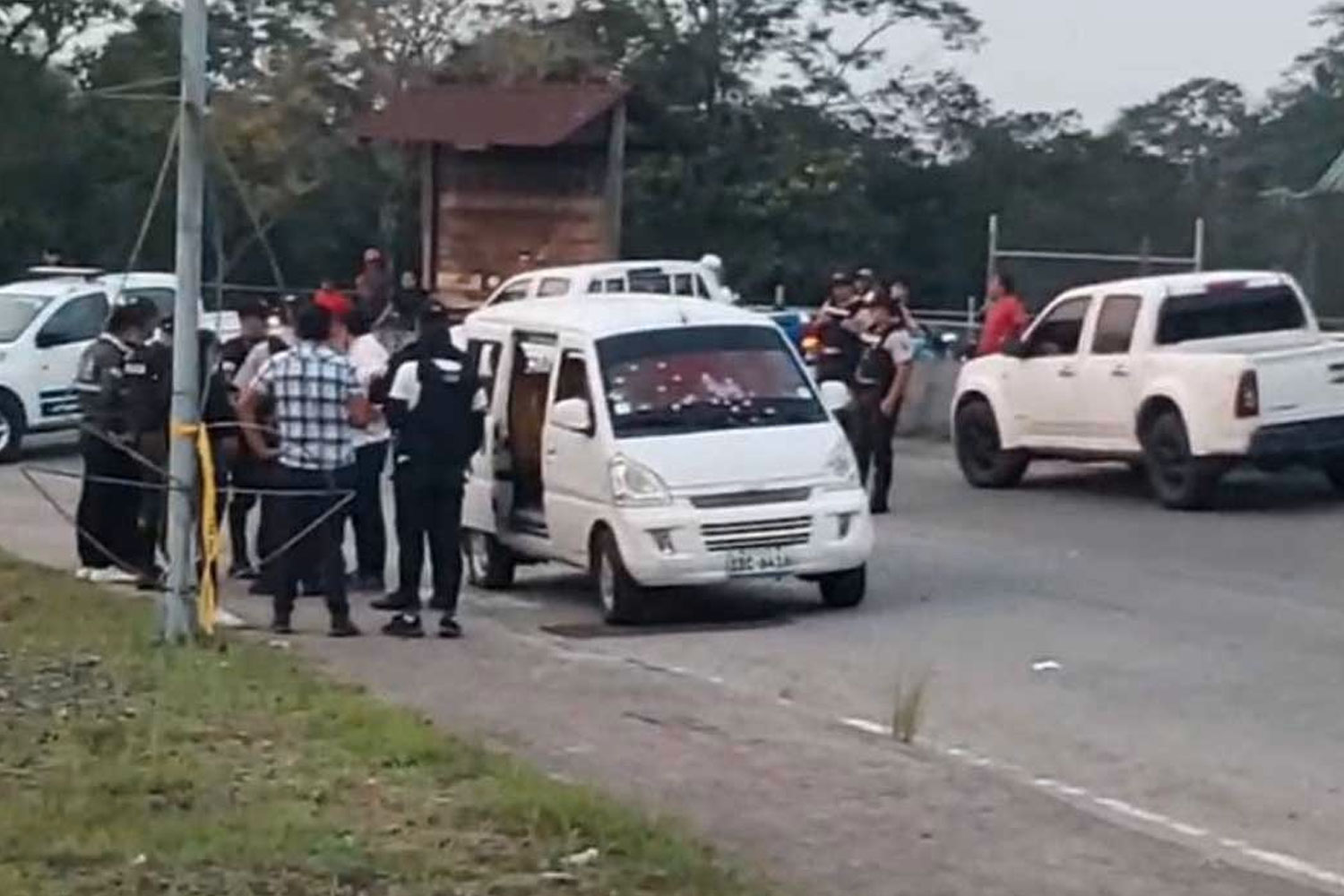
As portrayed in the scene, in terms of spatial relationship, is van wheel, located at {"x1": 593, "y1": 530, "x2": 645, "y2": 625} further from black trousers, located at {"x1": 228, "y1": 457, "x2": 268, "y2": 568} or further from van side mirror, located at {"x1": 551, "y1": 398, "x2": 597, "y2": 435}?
black trousers, located at {"x1": 228, "y1": 457, "x2": 268, "y2": 568}

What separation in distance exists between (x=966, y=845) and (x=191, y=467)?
6.15m

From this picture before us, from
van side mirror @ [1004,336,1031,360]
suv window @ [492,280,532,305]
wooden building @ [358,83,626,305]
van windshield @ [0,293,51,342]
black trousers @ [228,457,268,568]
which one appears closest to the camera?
black trousers @ [228,457,268,568]

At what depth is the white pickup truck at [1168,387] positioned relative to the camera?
77.3ft

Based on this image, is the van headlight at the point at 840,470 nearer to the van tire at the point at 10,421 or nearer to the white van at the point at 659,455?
the white van at the point at 659,455

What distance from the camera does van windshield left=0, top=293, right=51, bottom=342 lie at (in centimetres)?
3262

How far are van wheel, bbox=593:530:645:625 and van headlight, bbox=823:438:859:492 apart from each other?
1.30 meters

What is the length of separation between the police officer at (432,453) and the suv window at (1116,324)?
9.48 metres

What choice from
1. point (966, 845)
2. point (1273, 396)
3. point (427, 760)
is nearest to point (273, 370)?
point (427, 760)

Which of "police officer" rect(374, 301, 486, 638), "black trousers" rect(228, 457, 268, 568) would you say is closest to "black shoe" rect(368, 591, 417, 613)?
"police officer" rect(374, 301, 486, 638)

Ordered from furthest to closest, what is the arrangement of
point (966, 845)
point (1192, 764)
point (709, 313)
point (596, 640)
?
point (709, 313), point (596, 640), point (1192, 764), point (966, 845)

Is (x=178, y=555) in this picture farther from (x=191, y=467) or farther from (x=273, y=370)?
(x=273, y=370)

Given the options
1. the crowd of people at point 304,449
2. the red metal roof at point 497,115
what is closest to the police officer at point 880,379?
the crowd of people at point 304,449

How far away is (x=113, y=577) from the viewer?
19312 millimetres

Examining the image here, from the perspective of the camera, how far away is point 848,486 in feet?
59.4
